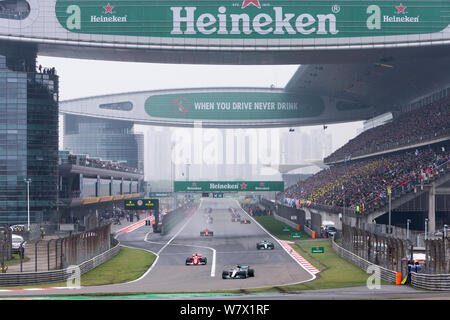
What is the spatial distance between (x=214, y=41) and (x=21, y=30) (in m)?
19.5

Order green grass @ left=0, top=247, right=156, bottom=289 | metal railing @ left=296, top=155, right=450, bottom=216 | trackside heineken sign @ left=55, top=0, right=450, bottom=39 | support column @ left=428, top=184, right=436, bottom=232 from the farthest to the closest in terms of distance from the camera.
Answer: trackside heineken sign @ left=55, top=0, right=450, bottom=39, metal railing @ left=296, top=155, right=450, bottom=216, support column @ left=428, top=184, right=436, bottom=232, green grass @ left=0, top=247, right=156, bottom=289

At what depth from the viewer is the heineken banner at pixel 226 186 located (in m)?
67.2

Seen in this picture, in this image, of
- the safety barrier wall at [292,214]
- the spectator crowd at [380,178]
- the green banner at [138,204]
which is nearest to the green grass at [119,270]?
the green banner at [138,204]

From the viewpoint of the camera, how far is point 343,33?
2035 inches

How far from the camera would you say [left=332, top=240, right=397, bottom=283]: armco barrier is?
24.8 m

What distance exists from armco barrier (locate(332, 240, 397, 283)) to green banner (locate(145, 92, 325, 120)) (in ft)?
174

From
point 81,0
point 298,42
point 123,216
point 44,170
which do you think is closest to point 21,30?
point 81,0

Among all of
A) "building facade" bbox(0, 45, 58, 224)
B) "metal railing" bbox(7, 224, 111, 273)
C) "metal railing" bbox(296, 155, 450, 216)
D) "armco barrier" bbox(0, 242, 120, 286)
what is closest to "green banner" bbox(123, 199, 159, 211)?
"building facade" bbox(0, 45, 58, 224)

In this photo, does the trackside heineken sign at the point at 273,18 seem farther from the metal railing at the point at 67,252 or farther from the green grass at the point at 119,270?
the metal railing at the point at 67,252

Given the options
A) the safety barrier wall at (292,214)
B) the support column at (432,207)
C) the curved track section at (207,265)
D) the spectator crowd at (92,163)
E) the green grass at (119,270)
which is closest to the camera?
the curved track section at (207,265)

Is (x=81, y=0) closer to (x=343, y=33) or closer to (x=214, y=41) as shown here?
(x=214, y=41)

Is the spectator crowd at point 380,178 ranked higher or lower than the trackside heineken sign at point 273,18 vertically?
lower

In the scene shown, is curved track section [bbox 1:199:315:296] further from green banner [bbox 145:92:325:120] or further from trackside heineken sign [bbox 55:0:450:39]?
green banner [bbox 145:92:325:120]

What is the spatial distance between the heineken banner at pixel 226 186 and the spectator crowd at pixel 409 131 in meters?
14.4
